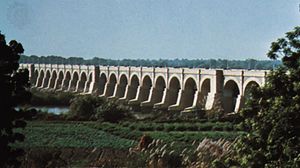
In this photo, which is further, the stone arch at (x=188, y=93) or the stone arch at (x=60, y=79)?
the stone arch at (x=60, y=79)

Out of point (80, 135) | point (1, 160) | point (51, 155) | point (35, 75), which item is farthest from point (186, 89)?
point (35, 75)

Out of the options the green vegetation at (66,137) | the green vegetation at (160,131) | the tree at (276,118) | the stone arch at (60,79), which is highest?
the tree at (276,118)

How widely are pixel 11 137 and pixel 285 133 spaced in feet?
17.3

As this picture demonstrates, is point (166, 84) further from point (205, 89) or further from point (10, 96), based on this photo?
point (10, 96)

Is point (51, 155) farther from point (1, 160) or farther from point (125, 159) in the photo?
point (1, 160)

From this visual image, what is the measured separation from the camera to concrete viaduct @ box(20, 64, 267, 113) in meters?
46.2

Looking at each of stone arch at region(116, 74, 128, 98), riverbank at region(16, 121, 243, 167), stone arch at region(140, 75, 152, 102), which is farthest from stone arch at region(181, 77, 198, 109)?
riverbank at region(16, 121, 243, 167)

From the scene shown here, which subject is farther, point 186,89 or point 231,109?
point 186,89

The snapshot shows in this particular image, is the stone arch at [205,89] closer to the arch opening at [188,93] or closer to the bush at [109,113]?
the arch opening at [188,93]

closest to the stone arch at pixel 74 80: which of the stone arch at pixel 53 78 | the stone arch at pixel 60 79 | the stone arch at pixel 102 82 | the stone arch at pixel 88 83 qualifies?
the stone arch at pixel 60 79

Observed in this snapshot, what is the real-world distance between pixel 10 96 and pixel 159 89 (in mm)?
52348

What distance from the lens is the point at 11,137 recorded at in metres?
9.59

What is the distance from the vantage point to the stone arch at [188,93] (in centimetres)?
5459

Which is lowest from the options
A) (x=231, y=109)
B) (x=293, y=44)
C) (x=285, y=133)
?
(x=231, y=109)
